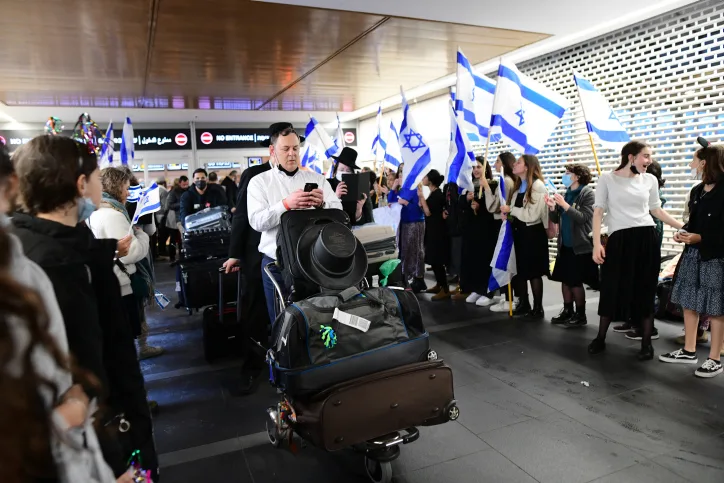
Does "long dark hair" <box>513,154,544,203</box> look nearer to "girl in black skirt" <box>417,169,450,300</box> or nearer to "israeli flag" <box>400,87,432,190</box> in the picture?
"israeli flag" <box>400,87,432,190</box>

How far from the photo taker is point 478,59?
854 cm

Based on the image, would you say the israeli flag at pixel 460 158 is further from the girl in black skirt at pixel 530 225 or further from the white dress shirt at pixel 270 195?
the white dress shirt at pixel 270 195

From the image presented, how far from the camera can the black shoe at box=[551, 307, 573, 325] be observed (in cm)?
509

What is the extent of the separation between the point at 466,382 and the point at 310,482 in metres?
1.67

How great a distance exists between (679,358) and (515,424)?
1.87 metres

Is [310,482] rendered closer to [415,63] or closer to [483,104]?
[483,104]

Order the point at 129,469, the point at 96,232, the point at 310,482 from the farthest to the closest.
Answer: the point at 96,232 < the point at 310,482 < the point at 129,469

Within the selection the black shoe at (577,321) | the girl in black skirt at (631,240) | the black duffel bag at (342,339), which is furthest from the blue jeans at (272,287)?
Result: the black shoe at (577,321)

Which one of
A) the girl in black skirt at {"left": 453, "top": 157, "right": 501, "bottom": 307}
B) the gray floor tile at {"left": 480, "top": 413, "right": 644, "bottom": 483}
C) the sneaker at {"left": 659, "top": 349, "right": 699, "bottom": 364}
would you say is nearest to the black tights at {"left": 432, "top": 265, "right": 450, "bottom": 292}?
the girl in black skirt at {"left": 453, "top": 157, "right": 501, "bottom": 307}

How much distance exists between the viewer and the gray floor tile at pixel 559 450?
8.28 ft

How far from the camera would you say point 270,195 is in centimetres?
301

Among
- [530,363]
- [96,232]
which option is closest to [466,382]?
[530,363]

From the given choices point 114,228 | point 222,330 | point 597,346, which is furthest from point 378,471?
point 597,346

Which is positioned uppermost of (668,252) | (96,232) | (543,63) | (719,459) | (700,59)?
(543,63)
